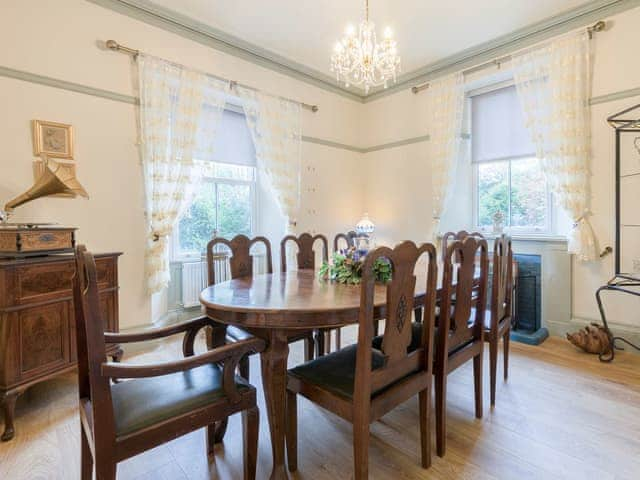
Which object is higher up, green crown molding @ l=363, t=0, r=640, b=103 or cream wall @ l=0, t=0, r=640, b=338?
green crown molding @ l=363, t=0, r=640, b=103

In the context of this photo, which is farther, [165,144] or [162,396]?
[165,144]

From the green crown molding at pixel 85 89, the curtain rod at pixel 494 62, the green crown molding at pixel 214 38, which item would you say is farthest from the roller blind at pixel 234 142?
the curtain rod at pixel 494 62

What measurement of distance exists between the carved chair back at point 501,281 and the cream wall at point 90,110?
2865mm

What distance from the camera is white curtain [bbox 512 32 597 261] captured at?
3.07 metres

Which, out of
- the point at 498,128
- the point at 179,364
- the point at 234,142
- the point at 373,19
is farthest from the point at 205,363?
the point at 498,128

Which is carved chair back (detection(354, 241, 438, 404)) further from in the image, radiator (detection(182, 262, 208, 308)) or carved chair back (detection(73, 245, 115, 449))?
radiator (detection(182, 262, 208, 308))

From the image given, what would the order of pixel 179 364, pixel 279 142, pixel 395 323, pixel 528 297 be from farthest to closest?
pixel 279 142 → pixel 528 297 → pixel 395 323 → pixel 179 364

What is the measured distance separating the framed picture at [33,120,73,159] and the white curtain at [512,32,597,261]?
4.16 meters

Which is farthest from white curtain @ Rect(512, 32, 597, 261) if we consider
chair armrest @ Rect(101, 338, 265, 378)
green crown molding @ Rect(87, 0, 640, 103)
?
chair armrest @ Rect(101, 338, 265, 378)

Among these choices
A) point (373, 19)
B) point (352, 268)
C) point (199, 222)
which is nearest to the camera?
point (352, 268)

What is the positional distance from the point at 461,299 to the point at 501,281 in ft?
2.21

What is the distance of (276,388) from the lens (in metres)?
1.41

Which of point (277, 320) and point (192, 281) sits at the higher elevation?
point (277, 320)

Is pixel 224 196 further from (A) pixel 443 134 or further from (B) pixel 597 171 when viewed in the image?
(B) pixel 597 171
